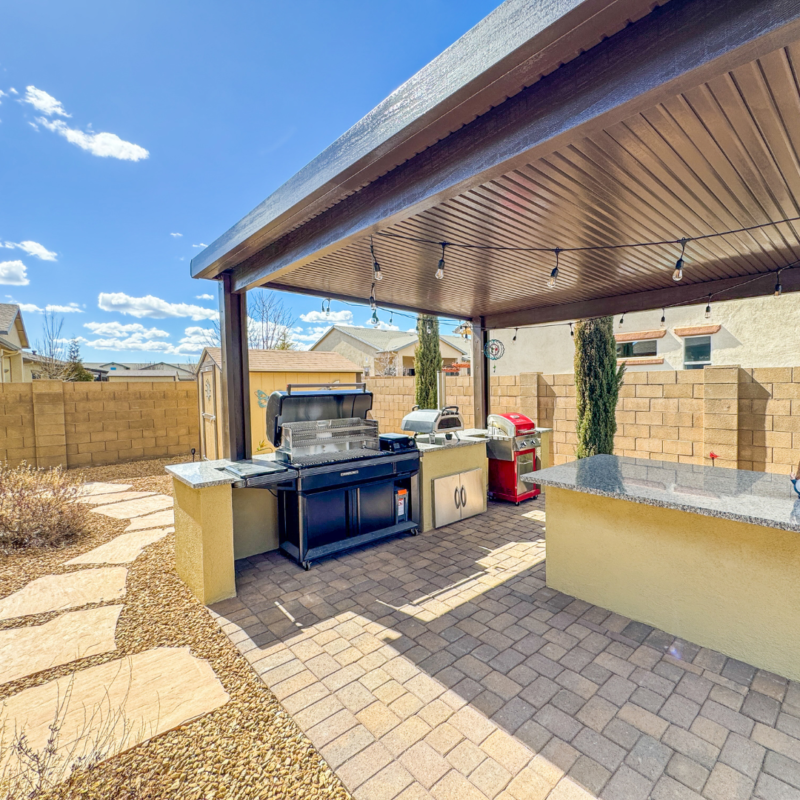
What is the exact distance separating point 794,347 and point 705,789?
8.41 meters

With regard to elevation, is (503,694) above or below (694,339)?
below

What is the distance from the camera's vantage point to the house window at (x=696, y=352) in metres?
8.34

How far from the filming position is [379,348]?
64.7 feet

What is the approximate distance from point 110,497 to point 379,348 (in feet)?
48.7

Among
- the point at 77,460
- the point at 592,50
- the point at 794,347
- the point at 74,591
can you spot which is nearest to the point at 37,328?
the point at 77,460

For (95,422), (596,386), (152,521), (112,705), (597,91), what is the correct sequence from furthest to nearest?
(95,422) → (596,386) → (152,521) → (112,705) → (597,91)

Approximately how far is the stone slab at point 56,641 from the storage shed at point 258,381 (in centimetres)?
458

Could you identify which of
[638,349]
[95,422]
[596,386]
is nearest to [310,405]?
[596,386]

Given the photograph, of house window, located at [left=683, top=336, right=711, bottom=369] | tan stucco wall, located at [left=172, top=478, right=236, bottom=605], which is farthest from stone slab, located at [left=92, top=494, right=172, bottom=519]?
house window, located at [left=683, top=336, right=711, bottom=369]

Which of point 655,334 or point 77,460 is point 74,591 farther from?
point 655,334

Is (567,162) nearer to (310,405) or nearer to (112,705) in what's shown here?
(310,405)

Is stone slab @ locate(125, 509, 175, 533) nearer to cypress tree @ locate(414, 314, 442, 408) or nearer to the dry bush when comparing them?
the dry bush

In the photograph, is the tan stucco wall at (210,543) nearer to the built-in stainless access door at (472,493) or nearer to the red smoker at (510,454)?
the built-in stainless access door at (472,493)

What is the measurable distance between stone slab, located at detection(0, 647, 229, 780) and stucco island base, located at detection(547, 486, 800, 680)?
241 cm
